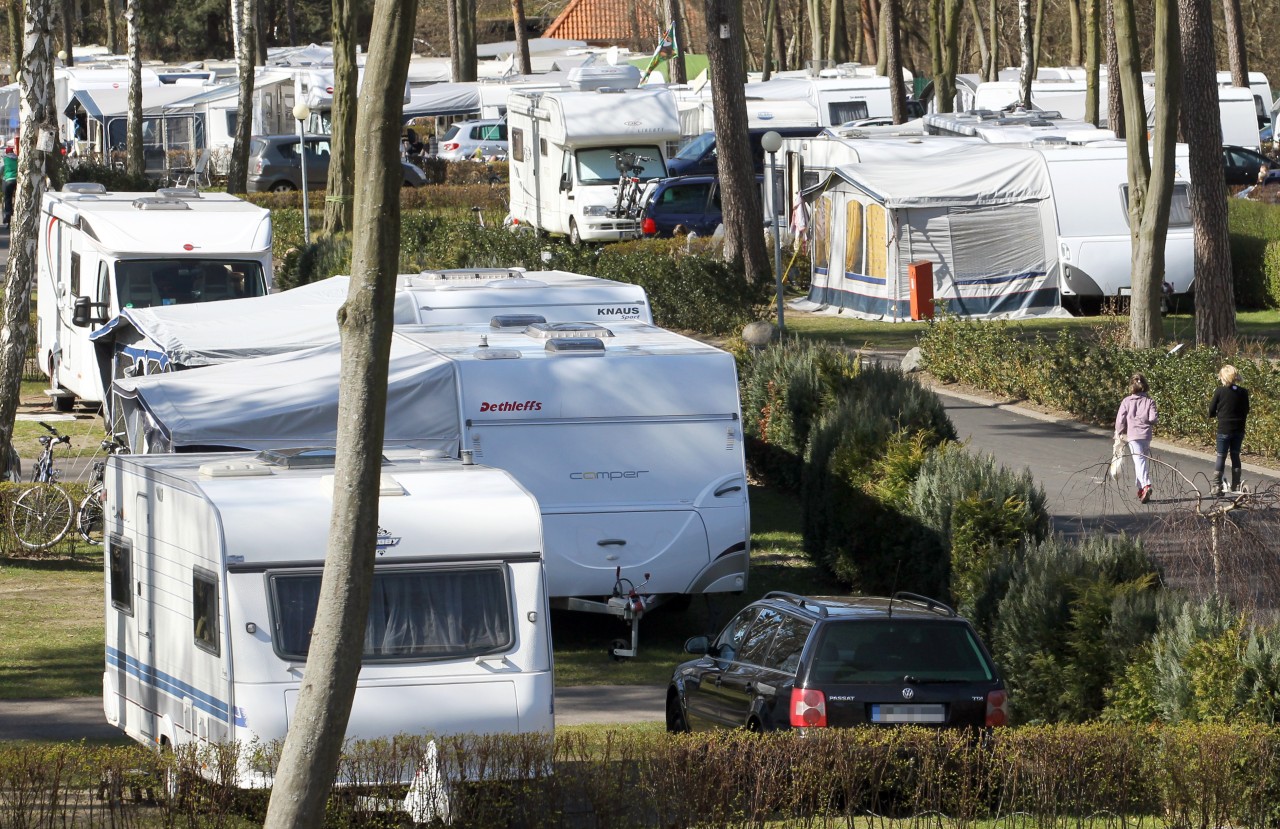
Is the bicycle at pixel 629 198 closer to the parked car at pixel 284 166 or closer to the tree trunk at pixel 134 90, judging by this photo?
the parked car at pixel 284 166

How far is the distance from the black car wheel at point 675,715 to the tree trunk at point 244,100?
30.8 metres

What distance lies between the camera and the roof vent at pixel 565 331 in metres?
14.4

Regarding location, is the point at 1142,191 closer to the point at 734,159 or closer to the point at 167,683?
the point at 734,159

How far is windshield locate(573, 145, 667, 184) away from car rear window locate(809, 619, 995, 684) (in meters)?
27.2

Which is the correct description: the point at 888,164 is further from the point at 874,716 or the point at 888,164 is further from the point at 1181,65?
the point at 874,716

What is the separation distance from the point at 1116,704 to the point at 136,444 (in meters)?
8.32

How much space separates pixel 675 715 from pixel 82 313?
11.7m

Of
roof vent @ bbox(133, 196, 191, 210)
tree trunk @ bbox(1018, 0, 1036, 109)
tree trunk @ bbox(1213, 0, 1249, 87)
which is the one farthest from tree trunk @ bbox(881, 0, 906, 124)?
roof vent @ bbox(133, 196, 191, 210)

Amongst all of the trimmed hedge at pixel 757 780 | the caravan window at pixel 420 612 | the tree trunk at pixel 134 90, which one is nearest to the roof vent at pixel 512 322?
the caravan window at pixel 420 612

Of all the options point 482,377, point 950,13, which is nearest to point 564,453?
point 482,377

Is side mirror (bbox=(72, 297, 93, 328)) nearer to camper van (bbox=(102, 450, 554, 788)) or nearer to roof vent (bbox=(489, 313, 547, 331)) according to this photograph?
roof vent (bbox=(489, 313, 547, 331))

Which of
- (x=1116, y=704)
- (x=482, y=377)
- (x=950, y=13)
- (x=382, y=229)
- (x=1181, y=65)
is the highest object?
(x=950, y=13)

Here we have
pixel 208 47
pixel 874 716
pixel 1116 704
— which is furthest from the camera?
pixel 208 47

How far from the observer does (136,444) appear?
46.7 ft
